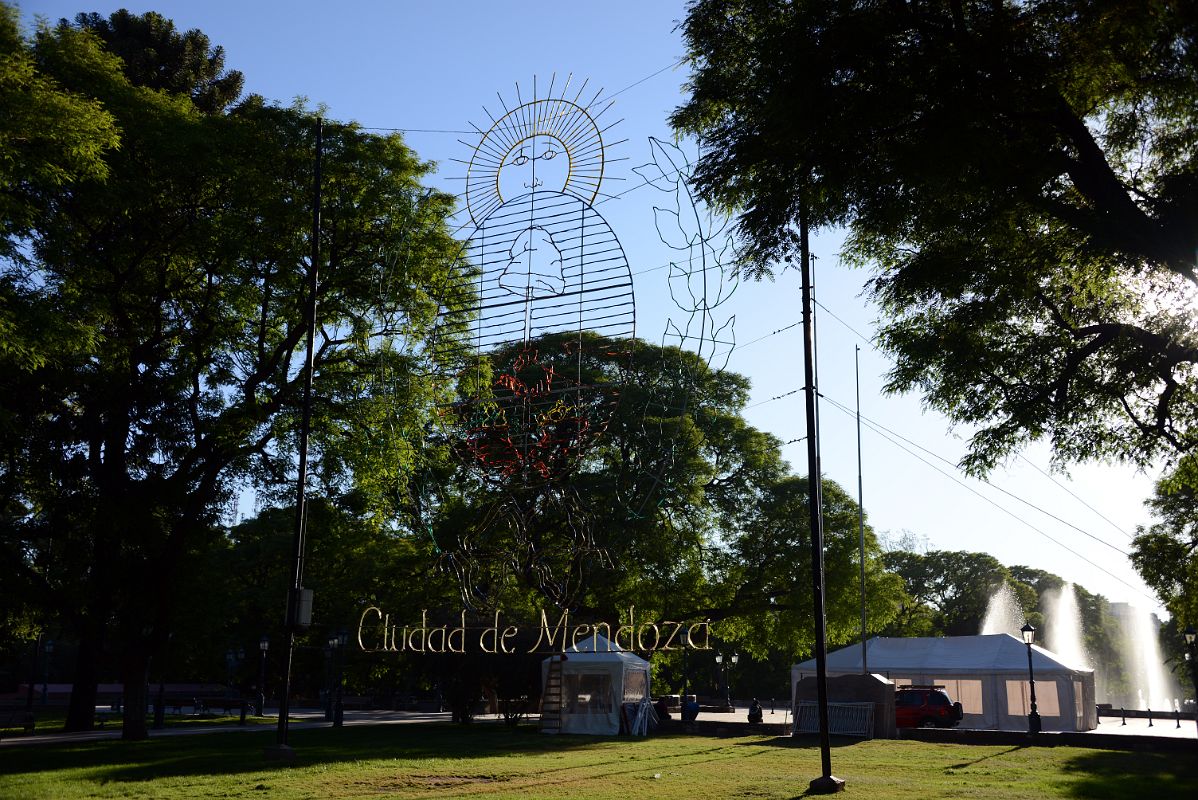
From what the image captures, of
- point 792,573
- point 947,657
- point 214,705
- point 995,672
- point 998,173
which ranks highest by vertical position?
point 998,173

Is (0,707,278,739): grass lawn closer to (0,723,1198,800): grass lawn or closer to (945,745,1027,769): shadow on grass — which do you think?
(0,723,1198,800): grass lawn

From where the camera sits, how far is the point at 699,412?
3081 cm

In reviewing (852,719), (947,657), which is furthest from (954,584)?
(852,719)

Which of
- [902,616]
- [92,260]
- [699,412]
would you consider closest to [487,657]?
[699,412]

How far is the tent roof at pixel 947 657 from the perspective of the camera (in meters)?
31.3

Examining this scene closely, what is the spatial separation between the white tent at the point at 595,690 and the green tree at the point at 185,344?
750 centimetres

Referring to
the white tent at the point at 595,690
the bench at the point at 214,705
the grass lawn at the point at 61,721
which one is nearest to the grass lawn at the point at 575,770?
the white tent at the point at 595,690

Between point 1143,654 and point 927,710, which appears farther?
point 1143,654

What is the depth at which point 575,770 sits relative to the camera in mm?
16500

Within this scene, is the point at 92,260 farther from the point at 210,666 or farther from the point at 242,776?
the point at 210,666

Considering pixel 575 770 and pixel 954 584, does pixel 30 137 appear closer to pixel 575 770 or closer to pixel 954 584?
pixel 575 770

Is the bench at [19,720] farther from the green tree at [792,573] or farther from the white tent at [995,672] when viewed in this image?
the white tent at [995,672]

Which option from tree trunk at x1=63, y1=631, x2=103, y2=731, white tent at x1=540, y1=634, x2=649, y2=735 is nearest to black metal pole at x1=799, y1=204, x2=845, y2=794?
white tent at x1=540, y1=634, x2=649, y2=735

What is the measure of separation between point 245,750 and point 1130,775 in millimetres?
16968
